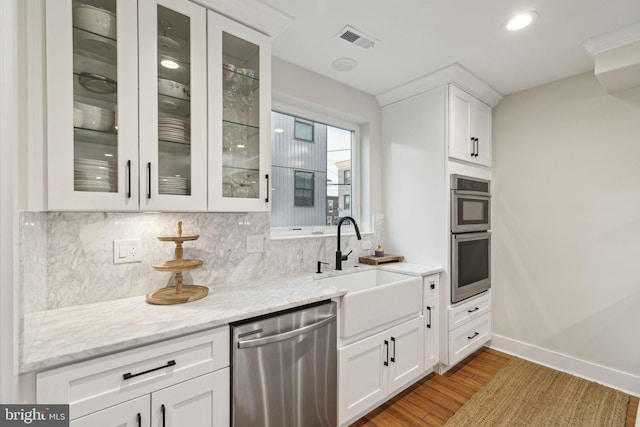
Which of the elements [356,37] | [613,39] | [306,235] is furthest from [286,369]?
[613,39]

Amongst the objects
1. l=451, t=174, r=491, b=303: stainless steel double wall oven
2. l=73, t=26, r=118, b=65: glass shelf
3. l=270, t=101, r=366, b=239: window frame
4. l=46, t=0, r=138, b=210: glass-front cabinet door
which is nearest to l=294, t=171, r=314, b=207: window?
l=270, t=101, r=366, b=239: window frame

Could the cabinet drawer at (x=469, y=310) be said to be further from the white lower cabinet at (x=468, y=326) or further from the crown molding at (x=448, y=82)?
the crown molding at (x=448, y=82)

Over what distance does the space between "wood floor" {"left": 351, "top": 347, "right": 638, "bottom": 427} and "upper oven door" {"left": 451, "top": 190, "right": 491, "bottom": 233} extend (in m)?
1.19

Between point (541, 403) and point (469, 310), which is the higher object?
point (469, 310)

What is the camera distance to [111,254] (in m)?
1.50

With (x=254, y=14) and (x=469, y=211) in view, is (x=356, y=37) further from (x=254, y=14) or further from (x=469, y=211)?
(x=469, y=211)

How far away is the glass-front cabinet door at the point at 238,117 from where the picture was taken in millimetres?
1535

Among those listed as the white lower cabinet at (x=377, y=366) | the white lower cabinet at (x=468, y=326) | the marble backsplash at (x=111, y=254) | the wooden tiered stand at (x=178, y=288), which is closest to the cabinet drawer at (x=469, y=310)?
the white lower cabinet at (x=468, y=326)

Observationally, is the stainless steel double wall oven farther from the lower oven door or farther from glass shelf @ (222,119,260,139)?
glass shelf @ (222,119,260,139)

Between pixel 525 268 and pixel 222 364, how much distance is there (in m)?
2.74

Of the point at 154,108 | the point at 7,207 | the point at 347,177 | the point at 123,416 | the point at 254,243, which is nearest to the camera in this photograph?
the point at 7,207

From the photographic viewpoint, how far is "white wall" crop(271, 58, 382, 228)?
7.32ft

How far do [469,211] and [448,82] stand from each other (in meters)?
1.11

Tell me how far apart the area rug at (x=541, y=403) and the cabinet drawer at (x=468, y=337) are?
26 cm
